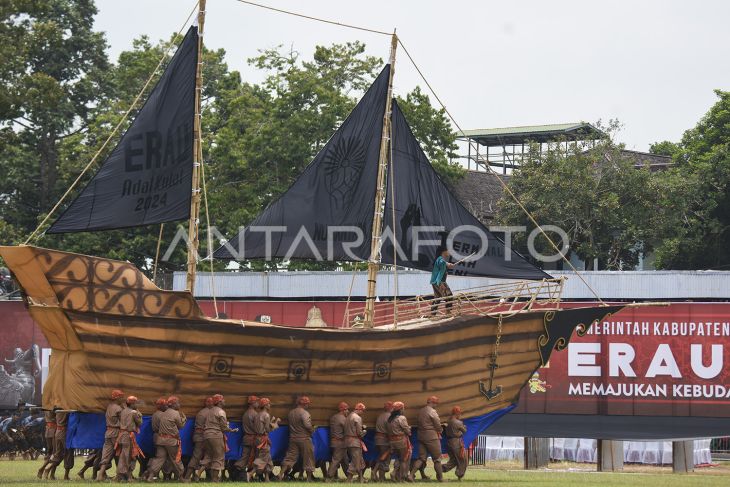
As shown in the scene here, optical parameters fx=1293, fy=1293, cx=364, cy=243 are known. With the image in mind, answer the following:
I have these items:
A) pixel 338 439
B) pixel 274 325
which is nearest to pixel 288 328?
pixel 274 325

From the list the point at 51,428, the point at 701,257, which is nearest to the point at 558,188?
the point at 701,257

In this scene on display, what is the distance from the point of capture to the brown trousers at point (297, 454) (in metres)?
24.4

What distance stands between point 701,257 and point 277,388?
111 feet

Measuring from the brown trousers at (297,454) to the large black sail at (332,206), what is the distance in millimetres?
4347

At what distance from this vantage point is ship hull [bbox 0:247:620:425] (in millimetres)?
22531

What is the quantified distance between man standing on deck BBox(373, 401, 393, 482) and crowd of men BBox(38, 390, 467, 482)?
0.02 m

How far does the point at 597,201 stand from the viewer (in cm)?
5194

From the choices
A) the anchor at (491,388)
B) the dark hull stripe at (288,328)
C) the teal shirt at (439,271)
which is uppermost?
the teal shirt at (439,271)

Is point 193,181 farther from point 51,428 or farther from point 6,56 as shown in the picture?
point 6,56

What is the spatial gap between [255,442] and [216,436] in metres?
0.90

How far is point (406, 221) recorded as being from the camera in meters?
27.9

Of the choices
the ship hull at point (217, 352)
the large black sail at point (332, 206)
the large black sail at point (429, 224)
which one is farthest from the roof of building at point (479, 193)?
the ship hull at point (217, 352)

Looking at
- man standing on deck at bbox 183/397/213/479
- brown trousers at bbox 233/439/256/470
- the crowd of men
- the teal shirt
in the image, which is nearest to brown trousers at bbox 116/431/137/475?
the crowd of men

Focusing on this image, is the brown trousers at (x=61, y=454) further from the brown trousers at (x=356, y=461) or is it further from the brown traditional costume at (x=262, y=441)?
the brown trousers at (x=356, y=461)
